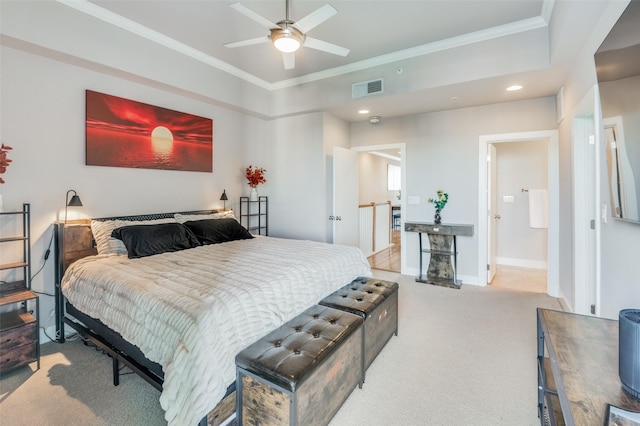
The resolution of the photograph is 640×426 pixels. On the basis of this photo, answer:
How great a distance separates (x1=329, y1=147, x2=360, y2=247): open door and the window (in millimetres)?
3269

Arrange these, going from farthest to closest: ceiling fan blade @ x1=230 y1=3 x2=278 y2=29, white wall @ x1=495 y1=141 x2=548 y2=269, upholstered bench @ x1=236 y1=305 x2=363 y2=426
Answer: white wall @ x1=495 y1=141 x2=548 y2=269
ceiling fan blade @ x1=230 y1=3 x2=278 y2=29
upholstered bench @ x1=236 y1=305 x2=363 y2=426

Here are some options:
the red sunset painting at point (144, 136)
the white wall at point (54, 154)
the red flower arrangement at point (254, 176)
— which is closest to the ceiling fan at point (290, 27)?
the red sunset painting at point (144, 136)

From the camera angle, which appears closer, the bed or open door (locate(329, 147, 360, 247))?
the bed

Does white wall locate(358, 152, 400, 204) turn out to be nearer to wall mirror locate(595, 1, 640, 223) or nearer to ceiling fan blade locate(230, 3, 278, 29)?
ceiling fan blade locate(230, 3, 278, 29)

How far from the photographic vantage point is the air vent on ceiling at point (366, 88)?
371cm

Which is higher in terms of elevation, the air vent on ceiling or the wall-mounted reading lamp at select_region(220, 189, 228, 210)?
the air vent on ceiling

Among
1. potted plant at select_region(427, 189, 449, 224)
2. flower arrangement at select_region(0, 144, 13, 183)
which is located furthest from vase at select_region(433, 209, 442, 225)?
flower arrangement at select_region(0, 144, 13, 183)

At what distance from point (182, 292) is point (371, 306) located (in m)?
1.33

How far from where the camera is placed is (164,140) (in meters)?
3.60

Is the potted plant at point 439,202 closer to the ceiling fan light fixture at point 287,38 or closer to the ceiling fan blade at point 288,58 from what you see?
the ceiling fan blade at point 288,58

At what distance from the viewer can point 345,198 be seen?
480cm

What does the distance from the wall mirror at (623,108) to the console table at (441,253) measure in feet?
7.85

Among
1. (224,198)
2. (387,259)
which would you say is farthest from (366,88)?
(387,259)

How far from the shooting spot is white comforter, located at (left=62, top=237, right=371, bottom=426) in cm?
142
